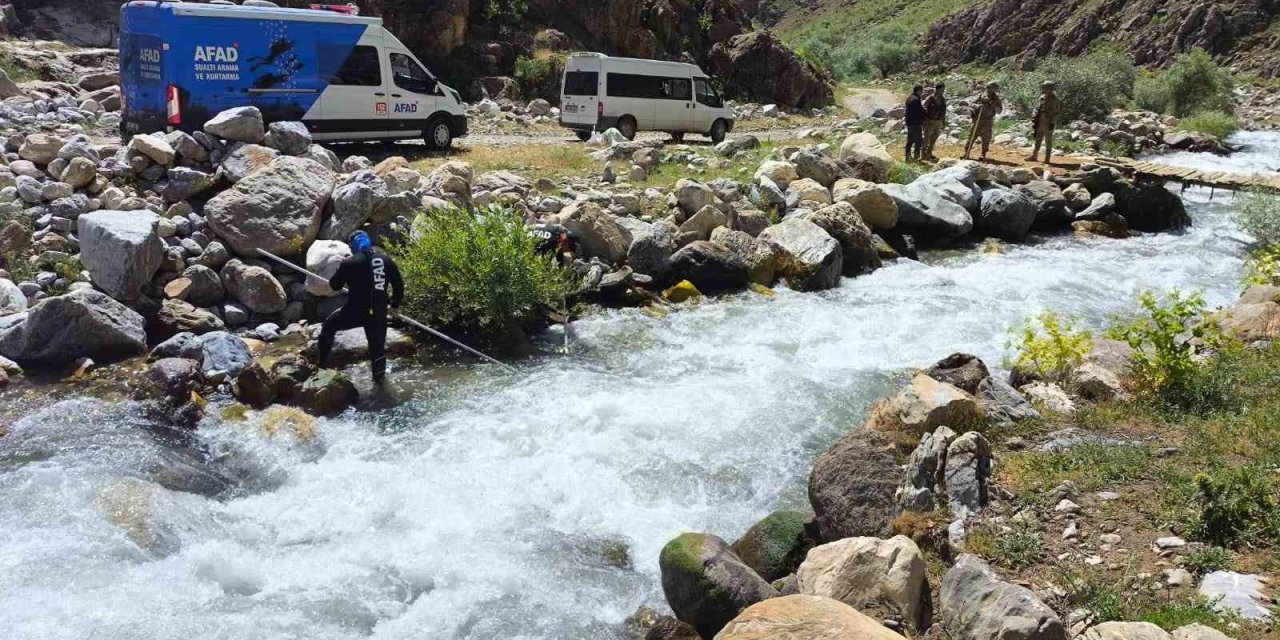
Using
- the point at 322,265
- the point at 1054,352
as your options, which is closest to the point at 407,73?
the point at 322,265

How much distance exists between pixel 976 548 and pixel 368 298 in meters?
7.04

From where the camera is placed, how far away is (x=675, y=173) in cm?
1997

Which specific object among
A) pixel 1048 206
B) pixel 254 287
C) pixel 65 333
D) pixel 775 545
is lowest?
pixel 775 545

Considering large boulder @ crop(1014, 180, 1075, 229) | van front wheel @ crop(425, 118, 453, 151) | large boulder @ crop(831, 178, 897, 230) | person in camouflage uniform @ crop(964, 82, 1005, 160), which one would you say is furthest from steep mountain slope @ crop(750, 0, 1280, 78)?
van front wheel @ crop(425, 118, 453, 151)

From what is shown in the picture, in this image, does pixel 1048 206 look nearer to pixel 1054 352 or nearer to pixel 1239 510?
pixel 1054 352

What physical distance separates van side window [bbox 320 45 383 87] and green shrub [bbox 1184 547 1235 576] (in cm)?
1756

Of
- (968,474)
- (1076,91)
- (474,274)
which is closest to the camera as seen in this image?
(968,474)

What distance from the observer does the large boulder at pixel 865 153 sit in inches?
794

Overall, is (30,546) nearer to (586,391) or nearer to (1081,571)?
(586,391)

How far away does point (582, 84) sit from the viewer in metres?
25.5

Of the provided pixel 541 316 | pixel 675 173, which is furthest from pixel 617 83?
pixel 541 316

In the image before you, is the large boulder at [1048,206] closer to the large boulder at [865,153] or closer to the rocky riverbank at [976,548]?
the large boulder at [865,153]

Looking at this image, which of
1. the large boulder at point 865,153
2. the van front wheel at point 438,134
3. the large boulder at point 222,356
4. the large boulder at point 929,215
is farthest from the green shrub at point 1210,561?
the van front wheel at point 438,134

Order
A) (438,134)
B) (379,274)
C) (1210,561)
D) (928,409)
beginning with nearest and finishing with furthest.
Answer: (1210,561), (928,409), (379,274), (438,134)
